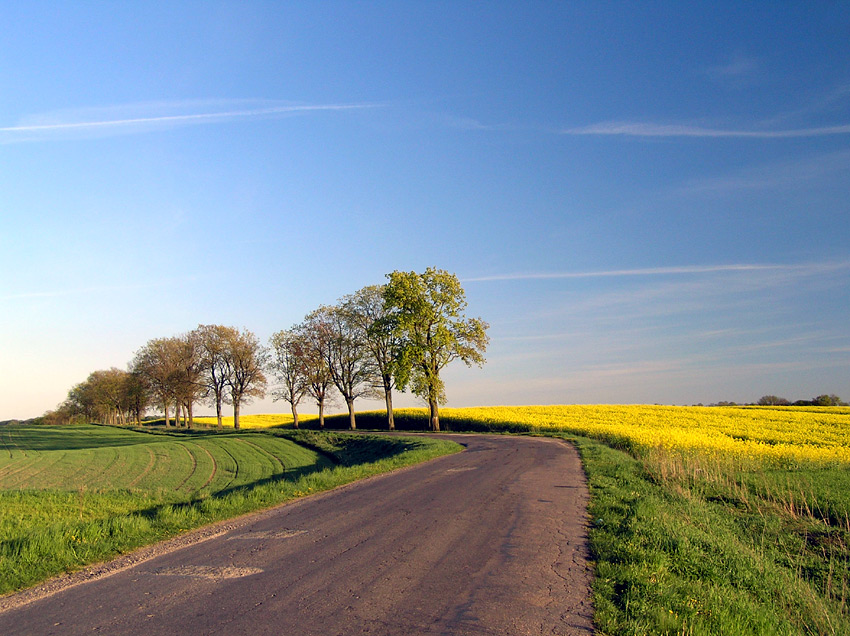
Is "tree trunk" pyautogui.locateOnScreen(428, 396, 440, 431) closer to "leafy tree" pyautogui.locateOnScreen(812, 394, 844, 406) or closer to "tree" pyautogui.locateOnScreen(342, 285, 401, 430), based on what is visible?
"tree" pyautogui.locateOnScreen(342, 285, 401, 430)

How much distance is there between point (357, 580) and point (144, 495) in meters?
15.4

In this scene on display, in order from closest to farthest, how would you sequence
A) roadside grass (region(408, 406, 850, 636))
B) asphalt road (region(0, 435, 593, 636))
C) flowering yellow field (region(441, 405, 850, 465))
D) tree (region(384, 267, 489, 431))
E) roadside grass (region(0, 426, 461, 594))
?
asphalt road (region(0, 435, 593, 636))
roadside grass (region(408, 406, 850, 636))
roadside grass (region(0, 426, 461, 594))
flowering yellow field (region(441, 405, 850, 465))
tree (region(384, 267, 489, 431))

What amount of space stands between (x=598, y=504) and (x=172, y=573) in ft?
29.7

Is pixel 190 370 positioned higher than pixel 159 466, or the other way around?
pixel 190 370

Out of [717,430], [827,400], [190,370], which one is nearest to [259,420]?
[190,370]

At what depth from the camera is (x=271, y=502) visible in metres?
14.8

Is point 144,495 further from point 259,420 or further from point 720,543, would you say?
point 259,420

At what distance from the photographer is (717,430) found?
4075 cm

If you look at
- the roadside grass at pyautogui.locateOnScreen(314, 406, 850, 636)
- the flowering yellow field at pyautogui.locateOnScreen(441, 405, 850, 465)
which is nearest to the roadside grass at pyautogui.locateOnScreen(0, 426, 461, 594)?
the roadside grass at pyautogui.locateOnScreen(314, 406, 850, 636)

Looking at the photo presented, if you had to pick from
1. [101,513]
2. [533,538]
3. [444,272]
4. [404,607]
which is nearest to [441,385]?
[444,272]

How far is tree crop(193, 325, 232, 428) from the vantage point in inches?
3014

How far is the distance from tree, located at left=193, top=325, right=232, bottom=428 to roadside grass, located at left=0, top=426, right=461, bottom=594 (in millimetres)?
30379

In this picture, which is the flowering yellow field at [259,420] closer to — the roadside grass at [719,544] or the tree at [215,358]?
the tree at [215,358]

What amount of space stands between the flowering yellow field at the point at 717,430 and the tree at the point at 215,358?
109 feet
